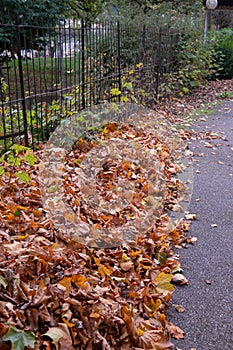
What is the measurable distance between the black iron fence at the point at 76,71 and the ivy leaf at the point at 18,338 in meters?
3.09

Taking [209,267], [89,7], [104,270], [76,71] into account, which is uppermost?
[89,7]

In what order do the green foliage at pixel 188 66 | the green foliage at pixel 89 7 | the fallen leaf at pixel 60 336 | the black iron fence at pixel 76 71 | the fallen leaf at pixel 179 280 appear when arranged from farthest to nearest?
the green foliage at pixel 89 7 → the green foliage at pixel 188 66 → the black iron fence at pixel 76 71 → the fallen leaf at pixel 179 280 → the fallen leaf at pixel 60 336

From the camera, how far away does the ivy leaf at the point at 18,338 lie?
1.83 metres

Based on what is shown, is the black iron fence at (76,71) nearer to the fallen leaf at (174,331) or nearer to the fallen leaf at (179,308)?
the fallen leaf at (179,308)

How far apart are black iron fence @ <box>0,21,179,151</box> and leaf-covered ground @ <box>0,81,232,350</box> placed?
1482 millimetres

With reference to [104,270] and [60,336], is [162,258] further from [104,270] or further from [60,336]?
[60,336]

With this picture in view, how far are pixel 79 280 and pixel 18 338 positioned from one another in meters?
0.63

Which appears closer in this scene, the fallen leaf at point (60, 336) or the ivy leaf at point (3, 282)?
the fallen leaf at point (60, 336)

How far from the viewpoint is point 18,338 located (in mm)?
1851

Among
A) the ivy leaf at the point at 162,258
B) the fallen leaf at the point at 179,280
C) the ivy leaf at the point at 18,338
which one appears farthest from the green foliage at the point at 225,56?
the ivy leaf at the point at 18,338

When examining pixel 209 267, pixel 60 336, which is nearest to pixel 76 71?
pixel 209 267

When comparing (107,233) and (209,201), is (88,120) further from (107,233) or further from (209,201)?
(107,233)

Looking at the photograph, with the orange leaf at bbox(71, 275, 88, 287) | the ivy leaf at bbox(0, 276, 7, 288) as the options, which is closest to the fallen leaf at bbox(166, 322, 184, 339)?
the orange leaf at bbox(71, 275, 88, 287)

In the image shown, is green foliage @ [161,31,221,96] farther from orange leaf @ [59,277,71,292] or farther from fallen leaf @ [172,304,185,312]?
orange leaf @ [59,277,71,292]
